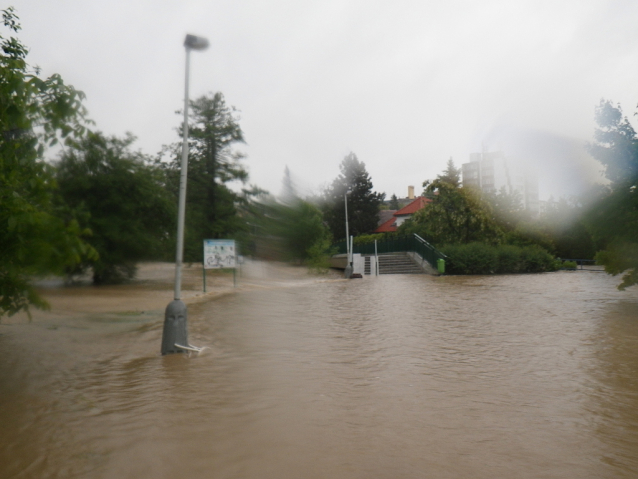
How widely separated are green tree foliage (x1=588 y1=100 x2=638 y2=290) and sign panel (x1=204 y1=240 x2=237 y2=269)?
1117 cm

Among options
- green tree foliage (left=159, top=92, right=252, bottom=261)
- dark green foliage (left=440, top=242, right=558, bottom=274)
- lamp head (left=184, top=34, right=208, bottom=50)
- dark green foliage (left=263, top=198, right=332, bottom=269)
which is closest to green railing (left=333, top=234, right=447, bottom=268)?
dark green foliage (left=440, top=242, right=558, bottom=274)

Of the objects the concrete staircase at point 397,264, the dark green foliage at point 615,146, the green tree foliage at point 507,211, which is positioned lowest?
the concrete staircase at point 397,264

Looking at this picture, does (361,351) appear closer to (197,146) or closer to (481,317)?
(481,317)

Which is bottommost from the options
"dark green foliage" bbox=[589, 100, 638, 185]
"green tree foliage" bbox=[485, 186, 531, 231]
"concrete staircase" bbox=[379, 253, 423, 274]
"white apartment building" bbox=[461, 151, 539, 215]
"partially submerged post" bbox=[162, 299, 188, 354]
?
"partially submerged post" bbox=[162, 299, 188, 354]

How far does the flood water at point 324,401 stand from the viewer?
448cm

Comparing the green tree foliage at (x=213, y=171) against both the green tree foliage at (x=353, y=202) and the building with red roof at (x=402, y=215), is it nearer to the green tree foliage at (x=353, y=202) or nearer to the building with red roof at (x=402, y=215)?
the green tree foliage at (x=353, y=202)

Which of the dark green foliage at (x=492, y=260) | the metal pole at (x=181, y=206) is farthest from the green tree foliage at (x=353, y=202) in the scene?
the metal pole at (x=181, y=206)

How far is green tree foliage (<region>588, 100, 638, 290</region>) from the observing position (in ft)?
48.0

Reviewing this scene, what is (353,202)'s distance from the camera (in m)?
70.5

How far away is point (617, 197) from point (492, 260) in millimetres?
21612

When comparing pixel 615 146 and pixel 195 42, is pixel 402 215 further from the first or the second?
pixel 195 42

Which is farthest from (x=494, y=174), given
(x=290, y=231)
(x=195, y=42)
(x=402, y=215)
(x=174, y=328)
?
(x=174, y=328)

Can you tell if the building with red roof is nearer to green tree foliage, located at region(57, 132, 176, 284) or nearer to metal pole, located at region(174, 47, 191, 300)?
green tree foliage, located at region(57, 132, 176, 284)

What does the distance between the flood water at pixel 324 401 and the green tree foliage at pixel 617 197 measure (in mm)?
2750
